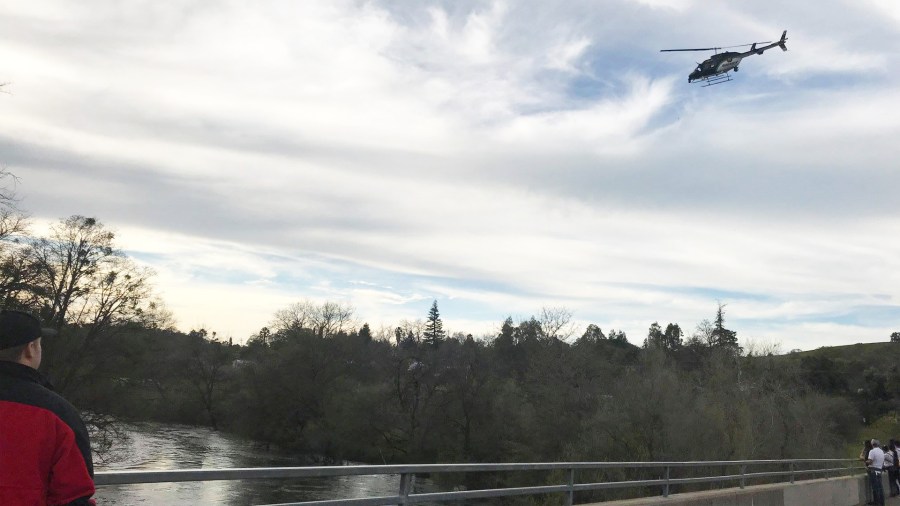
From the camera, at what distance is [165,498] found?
19.1 metres

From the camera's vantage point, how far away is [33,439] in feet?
8.70

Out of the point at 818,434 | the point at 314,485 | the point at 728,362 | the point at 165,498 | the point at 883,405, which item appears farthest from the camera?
the point at 883,405

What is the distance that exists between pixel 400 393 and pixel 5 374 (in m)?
58.6

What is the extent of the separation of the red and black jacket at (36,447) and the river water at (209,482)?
17.7 feet

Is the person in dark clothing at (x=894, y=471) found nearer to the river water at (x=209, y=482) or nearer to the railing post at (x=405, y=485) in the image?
the river water at (x=209, y=482)

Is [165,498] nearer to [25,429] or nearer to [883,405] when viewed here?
[25,429]

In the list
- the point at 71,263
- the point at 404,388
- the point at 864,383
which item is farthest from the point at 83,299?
the point at 864,383

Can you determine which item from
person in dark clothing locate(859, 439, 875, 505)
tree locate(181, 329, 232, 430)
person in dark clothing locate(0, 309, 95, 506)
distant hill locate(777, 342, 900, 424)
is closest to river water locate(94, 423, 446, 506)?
tree locate(181, 329, 232, 430)

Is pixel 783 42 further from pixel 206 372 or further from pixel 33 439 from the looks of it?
pixel 206 372

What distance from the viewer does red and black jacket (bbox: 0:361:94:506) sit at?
2.64 meters

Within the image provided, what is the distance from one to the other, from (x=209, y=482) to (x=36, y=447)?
25.6 meters

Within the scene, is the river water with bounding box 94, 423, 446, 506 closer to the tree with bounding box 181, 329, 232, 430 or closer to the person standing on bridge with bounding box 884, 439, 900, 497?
the tree with bounding box 181, 329, 232, 430

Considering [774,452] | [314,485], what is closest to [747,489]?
[314,485]

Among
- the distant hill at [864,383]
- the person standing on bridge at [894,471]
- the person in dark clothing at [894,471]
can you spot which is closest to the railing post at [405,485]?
the person standing on bridge at [894,471]
